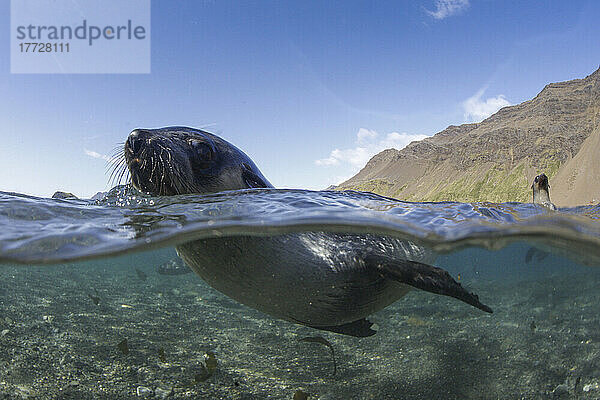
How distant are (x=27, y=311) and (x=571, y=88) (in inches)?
3992

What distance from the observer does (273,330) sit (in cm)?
860

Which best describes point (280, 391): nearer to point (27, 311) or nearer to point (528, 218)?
point (528, 218)

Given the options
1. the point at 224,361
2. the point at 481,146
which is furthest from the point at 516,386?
the point at 481,146

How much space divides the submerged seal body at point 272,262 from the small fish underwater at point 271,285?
0.04 ft

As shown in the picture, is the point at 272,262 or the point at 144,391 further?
the point at 144,391

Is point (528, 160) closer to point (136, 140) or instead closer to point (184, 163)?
point (184, 163)

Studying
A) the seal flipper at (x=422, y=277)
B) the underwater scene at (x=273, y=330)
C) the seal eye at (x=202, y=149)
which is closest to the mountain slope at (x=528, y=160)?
the underwater scene at (x=273, y=330)

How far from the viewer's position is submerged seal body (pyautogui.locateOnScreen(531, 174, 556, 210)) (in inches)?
263

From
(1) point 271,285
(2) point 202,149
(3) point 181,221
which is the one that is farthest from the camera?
(3) point 181,221

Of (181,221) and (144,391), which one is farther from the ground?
(181,221)

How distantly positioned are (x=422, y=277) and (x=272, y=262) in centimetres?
130

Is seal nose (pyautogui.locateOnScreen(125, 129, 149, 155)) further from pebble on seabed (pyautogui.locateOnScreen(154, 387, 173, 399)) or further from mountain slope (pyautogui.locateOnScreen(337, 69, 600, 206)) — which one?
mountain slope (pyautogui.locateOnScreen(337, 69, 600, 206))

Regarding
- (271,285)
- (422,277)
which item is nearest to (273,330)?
(271,285)

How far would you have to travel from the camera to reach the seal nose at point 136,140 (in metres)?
3.07
